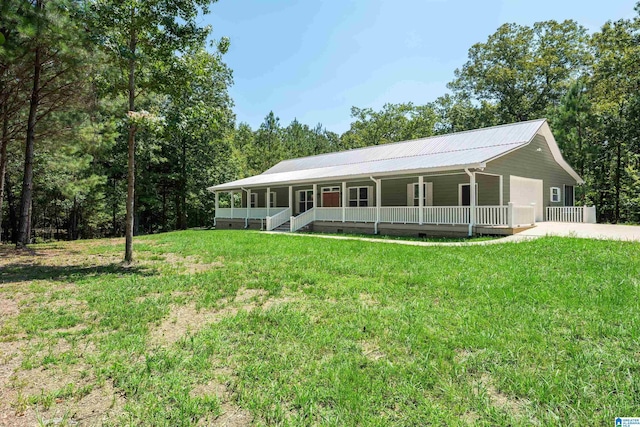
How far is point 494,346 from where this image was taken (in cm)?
348

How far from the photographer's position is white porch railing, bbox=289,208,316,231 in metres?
18.4

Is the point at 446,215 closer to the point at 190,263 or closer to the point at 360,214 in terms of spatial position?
the point at 360,214

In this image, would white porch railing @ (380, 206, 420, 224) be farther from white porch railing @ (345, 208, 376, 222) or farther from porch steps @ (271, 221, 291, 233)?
porch steps @ (271, 221, 291, 233)

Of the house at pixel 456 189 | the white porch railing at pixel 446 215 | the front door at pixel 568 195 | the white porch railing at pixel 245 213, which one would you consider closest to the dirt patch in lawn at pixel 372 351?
the house at pixel 456 189

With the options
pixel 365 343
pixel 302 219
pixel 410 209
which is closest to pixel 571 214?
pixel 410 209

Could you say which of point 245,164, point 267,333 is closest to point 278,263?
point 267,333

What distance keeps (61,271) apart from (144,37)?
613 centimetres

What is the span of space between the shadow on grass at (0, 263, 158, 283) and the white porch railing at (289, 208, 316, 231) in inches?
406

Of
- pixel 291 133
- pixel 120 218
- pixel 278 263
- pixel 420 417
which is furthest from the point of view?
pixel 291 133

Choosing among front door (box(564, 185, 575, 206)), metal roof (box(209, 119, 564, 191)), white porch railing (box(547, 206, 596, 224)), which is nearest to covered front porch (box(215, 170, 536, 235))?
metal roof (box(209, 119, 564, 191))

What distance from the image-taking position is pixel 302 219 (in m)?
18.6

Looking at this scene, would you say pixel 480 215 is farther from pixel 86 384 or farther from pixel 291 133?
A: pixel 291 133

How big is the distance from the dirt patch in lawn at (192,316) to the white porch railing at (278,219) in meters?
13.7

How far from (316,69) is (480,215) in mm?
13210
